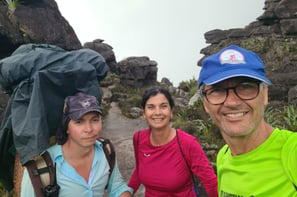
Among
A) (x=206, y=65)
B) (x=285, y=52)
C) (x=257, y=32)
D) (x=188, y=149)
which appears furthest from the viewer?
(x=257, y=32)

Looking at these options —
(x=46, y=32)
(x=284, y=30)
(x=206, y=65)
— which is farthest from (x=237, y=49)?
(x=284, y=30)

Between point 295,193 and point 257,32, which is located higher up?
point 257,32

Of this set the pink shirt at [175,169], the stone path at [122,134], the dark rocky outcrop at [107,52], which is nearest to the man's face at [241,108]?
the pink shirt at [175,169]

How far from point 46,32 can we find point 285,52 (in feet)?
39.5

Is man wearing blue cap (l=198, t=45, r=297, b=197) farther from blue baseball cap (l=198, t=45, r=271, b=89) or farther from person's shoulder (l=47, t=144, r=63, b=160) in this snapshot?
person's shoulder (l=47, t=144, r=63, b=160)

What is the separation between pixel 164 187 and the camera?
2975mm

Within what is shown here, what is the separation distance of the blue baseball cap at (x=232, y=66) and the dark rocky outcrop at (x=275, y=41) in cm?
772

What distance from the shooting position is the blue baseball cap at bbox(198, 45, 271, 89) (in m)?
1.63

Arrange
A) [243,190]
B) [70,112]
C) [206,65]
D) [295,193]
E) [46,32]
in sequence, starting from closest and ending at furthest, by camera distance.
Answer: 1. [295,193]
2. [243,190]
3. [206,65]
4. [70,112]
5. [46,32]

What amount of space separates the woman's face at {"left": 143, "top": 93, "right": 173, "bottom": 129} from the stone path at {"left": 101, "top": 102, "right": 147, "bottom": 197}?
127 inches

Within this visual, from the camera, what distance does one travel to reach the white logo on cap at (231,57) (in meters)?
1.67

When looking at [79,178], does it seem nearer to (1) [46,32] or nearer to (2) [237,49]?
(2) [237,49]

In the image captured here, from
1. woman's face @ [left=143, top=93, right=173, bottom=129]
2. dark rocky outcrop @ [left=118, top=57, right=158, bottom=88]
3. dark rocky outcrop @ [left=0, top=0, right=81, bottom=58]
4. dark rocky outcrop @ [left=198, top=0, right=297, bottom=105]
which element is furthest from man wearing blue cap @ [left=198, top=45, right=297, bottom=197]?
dark rocky outcrop @ [left=118, top=57, right=158, bottom=88]

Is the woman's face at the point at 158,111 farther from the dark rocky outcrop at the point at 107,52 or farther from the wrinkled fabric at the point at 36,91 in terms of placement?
the dark rocky outcrop at the point at 107,52
